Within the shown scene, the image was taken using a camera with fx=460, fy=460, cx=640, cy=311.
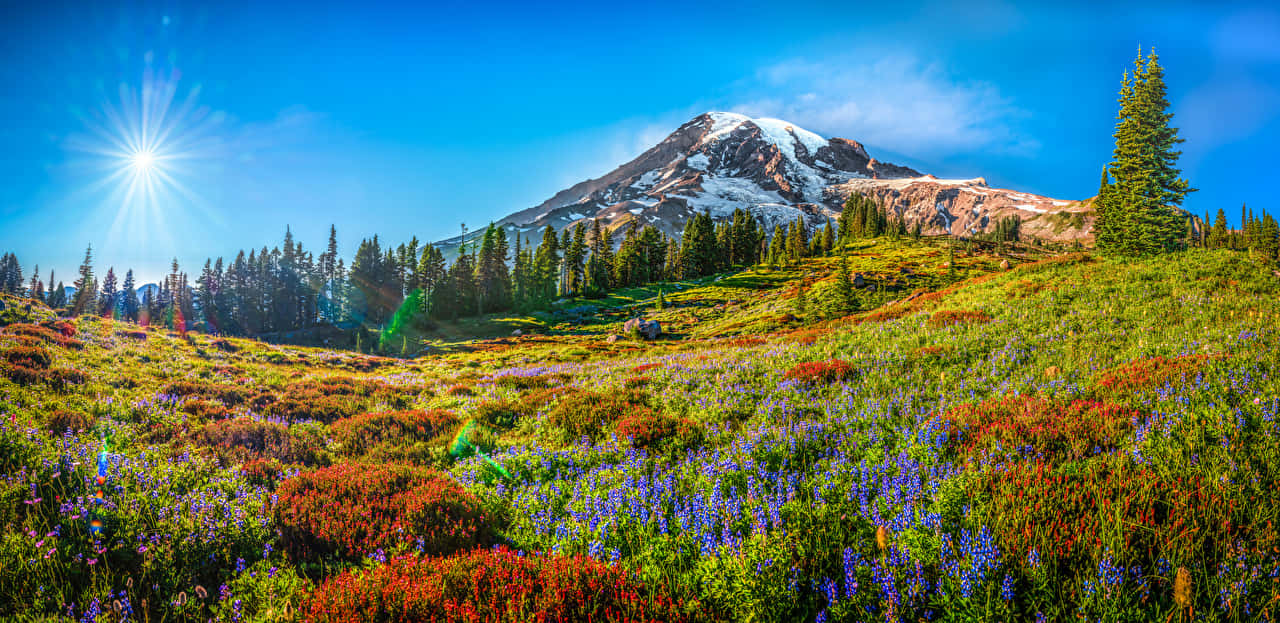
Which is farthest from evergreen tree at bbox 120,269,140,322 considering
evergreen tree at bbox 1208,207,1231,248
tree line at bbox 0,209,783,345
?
evergreen tree at bbox 1208,207,1231,248

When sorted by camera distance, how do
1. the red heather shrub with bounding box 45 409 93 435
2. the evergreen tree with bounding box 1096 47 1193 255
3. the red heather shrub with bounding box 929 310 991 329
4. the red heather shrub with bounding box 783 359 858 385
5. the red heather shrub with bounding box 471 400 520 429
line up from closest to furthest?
the red heather shrub with bounding box 45 409 93 435, the red heather shrub with bounding box 783 359 858 385, the red heather shrub with bounding box 471 400 520 429, the red heather shrub with bounding box 929 310 991 329, the evergreen tree with bounding box 1096 47 1193 255

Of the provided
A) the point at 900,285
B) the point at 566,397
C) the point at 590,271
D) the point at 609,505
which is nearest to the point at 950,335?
the point at 566,397

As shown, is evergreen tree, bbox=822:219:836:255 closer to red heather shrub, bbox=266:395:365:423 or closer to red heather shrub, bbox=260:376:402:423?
red heather shrub, bbox=260:376:402:423

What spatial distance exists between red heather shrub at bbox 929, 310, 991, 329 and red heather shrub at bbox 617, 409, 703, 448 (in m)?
11.0

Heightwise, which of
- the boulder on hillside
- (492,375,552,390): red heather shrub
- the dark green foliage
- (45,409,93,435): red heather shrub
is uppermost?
the dark green foliage

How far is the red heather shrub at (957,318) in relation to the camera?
46.9 feet

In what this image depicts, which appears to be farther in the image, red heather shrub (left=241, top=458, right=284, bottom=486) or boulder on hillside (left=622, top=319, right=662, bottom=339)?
boulder on hillside (left=622, top=319, right=662, bottom=339)

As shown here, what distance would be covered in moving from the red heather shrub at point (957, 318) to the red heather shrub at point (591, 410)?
35.1 ft

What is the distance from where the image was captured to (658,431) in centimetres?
745

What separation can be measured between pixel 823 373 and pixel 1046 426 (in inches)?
176

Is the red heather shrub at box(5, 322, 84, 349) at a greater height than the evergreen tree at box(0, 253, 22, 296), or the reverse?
the evergreen tree at box(0, 253, 22, 296)

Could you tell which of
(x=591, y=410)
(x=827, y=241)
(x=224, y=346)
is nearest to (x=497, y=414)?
(x=591, y=410)

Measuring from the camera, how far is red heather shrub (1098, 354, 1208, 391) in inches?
260

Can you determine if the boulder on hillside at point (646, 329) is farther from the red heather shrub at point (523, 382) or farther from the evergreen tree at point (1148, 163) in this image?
the evergreen tree at point (1148, 163)
